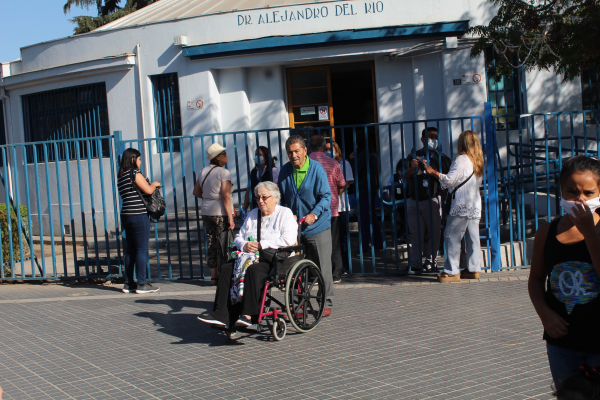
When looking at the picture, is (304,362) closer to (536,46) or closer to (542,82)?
(536,46)

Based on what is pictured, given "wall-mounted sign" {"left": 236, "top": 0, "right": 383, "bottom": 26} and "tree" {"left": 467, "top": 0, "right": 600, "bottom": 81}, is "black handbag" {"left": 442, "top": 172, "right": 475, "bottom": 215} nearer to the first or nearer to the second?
"tree" {"left": 467, "top": 0, "right": 600, "bottom": 81}

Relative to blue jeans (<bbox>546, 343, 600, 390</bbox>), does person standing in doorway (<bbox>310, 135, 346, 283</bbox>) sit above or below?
above

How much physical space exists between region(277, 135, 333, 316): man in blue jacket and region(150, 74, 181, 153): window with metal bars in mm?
7709

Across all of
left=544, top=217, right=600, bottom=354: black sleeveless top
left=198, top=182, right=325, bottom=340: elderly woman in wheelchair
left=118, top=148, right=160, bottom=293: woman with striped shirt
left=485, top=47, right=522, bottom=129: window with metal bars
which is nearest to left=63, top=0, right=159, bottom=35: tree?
left=485, top=47, right=522, bottom=129: window with metal bars

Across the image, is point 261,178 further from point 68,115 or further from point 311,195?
point 68,115

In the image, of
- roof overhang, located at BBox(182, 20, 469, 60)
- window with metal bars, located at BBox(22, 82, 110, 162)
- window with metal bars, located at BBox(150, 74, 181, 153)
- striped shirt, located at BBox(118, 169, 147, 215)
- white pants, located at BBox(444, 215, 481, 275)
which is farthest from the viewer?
window with metal bars, located at BBox(22, 82, 110, 162)

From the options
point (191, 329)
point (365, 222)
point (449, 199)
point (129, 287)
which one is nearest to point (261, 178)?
point (365, 222)

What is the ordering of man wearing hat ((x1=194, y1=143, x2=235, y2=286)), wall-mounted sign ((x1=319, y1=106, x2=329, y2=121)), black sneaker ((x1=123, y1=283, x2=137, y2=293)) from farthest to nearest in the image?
wall-mounted sign ((x1=319, y1=106, x2=329, y2=121)) → black sneaker ((x1=123, y1=283, x2=137, y2=293)) → man wearing hat ((x1=194, y1=143, x2=235, y2=286))

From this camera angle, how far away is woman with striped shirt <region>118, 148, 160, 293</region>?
793 cm

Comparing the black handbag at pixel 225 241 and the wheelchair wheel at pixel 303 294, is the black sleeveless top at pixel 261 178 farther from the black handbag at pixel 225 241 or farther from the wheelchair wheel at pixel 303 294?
the wheelchair wheel at pixel 303 294

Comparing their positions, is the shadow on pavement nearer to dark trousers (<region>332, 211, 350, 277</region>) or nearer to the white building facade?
dark trousers (<region>332, 211, 350, 277</region>)

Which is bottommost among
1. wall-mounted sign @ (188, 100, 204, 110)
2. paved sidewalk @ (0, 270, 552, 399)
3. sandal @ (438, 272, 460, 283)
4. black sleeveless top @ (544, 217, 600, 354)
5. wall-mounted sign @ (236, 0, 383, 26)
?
paved sidewalk @ (0, 270, 552, 399)

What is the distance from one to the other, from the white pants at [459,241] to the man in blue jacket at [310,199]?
6.21 ft

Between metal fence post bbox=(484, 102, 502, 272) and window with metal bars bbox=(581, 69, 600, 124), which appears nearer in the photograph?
metal fence post bbox=(484, 102, 502, 272)
